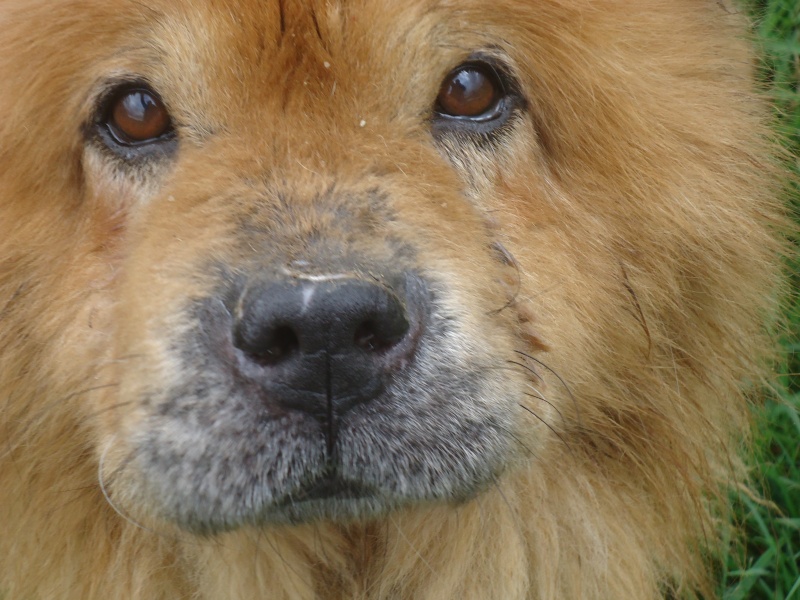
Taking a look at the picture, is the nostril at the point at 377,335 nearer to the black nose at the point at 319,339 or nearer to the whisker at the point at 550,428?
the black nose at the point at 319,339

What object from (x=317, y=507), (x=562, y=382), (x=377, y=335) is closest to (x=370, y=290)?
(x=377, y=335)

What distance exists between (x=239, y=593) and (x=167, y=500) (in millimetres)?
615

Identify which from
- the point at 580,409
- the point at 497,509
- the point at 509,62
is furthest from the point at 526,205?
the point at 497,509

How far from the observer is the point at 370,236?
2301 mm

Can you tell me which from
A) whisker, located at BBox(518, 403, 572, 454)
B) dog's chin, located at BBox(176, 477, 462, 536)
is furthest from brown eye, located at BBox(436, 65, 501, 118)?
dog's chin, located at BBox(176, 477, 462, 536)

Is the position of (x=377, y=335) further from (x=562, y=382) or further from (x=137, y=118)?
(x=137, y=118)

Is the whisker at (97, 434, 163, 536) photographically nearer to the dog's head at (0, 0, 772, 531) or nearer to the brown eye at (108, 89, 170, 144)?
the dog's head at (0, 0, 772, 531)

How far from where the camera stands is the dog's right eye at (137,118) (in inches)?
104

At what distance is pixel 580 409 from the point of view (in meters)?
2.79

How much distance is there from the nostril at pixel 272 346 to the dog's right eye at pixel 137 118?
0.83 meters

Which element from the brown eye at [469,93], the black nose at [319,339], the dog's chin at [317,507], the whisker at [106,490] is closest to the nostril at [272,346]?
the black nose at [319,339]

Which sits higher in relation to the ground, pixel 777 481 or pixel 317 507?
pixel 317 507

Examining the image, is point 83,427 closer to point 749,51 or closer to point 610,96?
point 610,96

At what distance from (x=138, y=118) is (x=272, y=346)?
0.91 m
